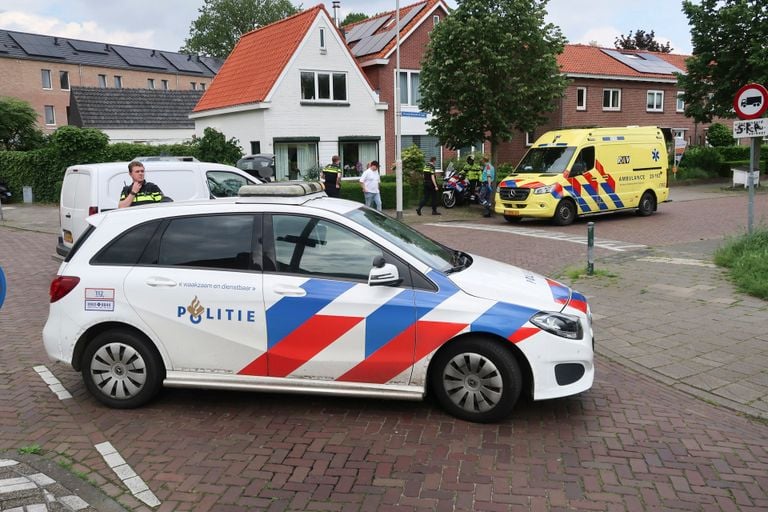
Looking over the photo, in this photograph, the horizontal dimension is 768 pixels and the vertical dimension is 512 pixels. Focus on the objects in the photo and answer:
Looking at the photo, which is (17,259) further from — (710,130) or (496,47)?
(710,130)

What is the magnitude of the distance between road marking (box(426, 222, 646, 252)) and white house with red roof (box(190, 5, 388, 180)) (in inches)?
439

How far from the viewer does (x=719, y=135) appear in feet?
125

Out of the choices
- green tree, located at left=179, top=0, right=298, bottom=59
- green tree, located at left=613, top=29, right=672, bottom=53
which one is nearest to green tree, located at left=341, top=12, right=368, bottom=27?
green tree, located at left=179, top=0, right=298, bottom=59

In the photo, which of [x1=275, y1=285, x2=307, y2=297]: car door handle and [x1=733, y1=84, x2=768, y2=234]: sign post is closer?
[x1=275, y1=285, x2=307, y2=297]: car door handle

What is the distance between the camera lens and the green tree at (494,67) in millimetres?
19875

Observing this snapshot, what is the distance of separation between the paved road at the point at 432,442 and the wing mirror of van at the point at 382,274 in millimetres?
1043

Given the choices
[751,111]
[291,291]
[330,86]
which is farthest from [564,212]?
[330,86]

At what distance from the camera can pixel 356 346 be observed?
4660 millimetres

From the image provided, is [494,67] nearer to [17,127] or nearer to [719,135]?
[17,127]

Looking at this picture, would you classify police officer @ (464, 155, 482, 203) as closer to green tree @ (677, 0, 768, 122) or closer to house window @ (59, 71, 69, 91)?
green tree @ (677, 0, 768, 122)

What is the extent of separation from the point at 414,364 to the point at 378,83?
93.7 feet

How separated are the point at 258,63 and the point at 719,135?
2669 centimetres

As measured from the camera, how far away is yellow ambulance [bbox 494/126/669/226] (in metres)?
17.2

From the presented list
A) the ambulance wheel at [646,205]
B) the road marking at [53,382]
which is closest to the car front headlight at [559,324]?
the road marking at [53,382]
